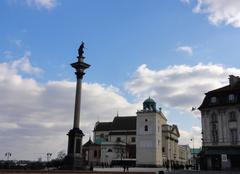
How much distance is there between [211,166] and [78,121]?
93.7ft

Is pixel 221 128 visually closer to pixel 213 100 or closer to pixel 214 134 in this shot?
pixel 214 134

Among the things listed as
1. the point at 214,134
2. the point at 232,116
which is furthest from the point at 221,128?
the point at 232,116

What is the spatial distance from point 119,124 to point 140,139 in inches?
1004

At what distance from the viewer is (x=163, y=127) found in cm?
12300

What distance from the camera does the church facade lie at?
107 m

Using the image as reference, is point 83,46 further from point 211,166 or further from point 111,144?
point 111,144

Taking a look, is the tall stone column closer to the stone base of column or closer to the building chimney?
the stone base of column

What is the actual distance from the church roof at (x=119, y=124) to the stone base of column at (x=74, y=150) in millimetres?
86369

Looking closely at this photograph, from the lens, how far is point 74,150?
143 ft

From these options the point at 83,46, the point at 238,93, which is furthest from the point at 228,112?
the point at 83,46

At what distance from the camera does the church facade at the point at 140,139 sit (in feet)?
352

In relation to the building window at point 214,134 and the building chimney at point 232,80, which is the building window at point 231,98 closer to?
the building chimney at point 232,80

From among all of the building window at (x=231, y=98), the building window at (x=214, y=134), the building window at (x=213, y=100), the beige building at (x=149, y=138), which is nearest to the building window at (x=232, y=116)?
the building window at (x=231, y=98)

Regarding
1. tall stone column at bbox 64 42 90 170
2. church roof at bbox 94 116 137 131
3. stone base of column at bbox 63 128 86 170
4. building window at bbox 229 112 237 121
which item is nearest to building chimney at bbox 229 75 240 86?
building window at bbox 229 112 237 121
